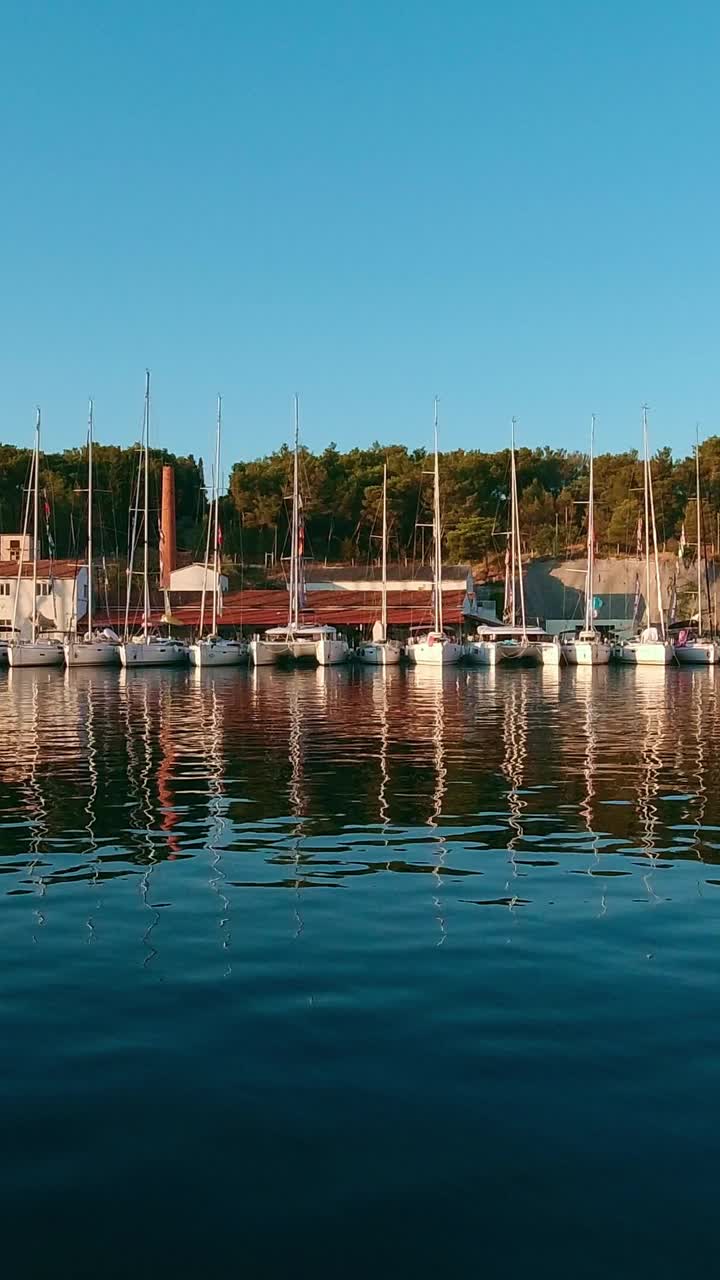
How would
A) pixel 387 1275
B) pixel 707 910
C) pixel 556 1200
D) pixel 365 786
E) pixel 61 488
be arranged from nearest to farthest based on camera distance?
pixel 387 1275
pixel 556 1200
pixel 707 910
pixel 365 786
pixel 61 488

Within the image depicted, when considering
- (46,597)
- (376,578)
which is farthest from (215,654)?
(376,578)

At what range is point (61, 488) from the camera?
165 metres

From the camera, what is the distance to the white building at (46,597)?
113 meters

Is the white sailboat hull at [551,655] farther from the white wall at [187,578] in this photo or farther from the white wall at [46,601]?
the white wall at [187,578]

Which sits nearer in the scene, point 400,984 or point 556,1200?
point 556,1200

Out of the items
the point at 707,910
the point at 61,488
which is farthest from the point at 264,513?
the point at 707,910

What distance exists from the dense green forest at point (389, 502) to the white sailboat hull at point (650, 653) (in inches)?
2290

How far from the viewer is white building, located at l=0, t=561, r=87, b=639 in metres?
113

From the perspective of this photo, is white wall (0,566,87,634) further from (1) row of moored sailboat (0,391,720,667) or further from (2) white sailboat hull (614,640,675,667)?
(2) white sailboat hull (614,640,675,667)

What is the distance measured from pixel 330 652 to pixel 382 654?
390cm

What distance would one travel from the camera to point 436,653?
89.5 metres

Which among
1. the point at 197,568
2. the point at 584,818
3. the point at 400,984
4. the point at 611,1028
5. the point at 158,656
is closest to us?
the point at 611,1028

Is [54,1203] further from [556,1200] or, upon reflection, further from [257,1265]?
[556,1200]

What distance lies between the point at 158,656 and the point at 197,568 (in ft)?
156
